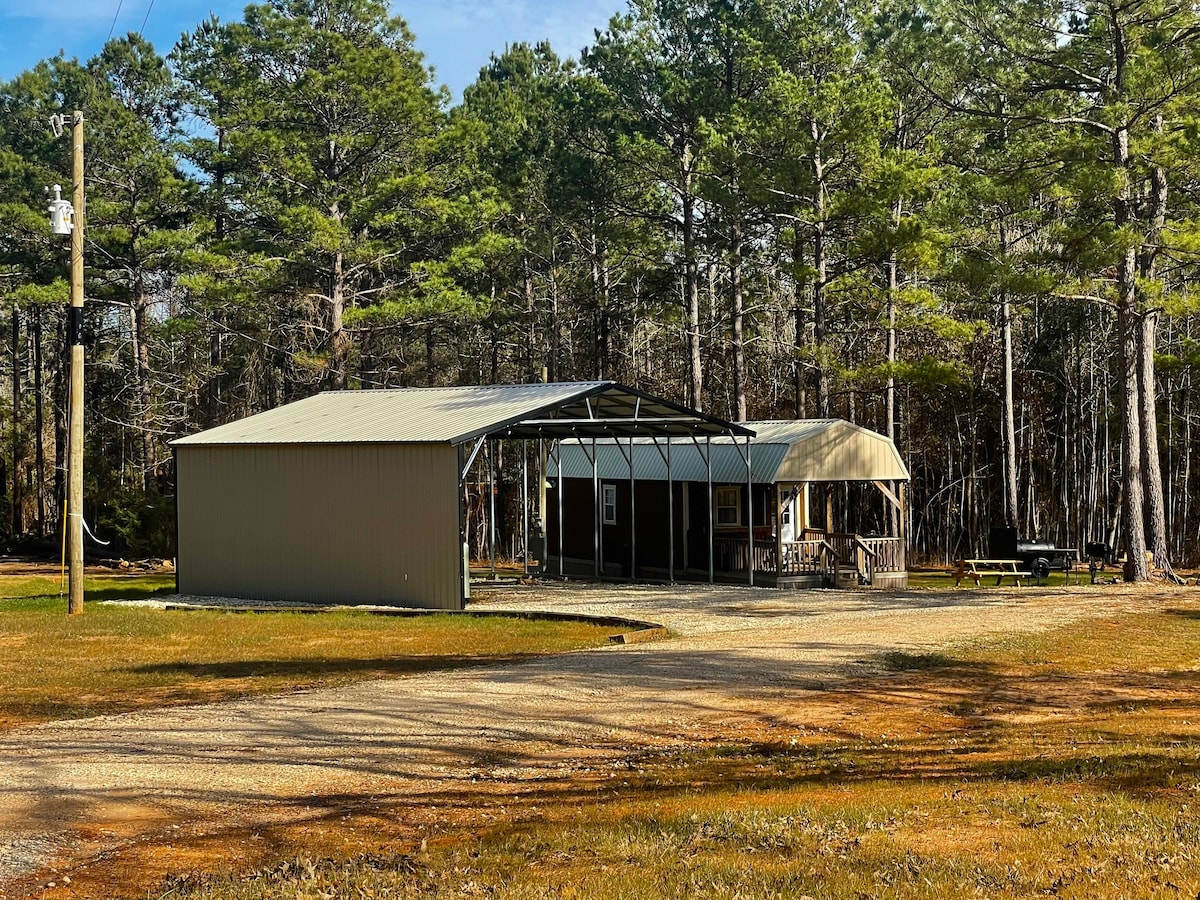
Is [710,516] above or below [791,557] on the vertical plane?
above

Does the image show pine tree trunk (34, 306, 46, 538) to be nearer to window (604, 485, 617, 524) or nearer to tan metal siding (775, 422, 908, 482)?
window (604, 485, 617, 524)

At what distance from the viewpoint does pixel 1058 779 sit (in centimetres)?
827

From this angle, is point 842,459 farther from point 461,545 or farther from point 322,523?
point 322,523

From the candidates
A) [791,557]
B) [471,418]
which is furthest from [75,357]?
[791,557]

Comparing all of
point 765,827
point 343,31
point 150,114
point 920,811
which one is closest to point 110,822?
point 765,827

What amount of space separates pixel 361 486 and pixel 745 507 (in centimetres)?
845

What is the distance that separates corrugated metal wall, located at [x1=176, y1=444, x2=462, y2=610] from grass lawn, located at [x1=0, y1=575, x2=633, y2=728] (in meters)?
1.38

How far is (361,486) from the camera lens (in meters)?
22.7

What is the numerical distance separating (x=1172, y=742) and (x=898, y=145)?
85.2 ft

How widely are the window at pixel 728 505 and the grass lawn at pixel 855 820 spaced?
15690 mm

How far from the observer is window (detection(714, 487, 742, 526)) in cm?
2730

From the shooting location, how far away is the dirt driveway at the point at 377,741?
747 cm

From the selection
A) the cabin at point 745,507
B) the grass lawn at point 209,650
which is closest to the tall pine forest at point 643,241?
the cabin at point 745,507

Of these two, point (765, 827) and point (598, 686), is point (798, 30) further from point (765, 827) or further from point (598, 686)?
point (765, 827)
